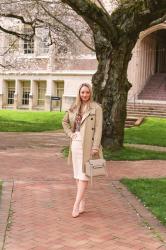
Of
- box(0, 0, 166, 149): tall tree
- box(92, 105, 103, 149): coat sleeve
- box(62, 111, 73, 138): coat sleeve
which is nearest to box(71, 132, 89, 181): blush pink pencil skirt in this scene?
box(62, 111, 73, 138): coat sleeve

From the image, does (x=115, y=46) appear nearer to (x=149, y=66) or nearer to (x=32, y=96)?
(x=149, y=66)

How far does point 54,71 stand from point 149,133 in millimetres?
15153

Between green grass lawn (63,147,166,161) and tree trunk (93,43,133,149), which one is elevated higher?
tree trunk (93,43,133,149)

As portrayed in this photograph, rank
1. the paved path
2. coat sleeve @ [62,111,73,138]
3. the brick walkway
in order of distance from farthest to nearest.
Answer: the paved path
coat sleeve @ [62,111,73,138]
the brick walkway

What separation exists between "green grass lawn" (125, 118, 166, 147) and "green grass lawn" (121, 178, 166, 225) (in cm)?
711

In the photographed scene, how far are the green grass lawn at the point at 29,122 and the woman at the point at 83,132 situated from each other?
13135mm

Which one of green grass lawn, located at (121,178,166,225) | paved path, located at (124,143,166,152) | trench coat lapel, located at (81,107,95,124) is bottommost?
paved path, located at (124,143,166,152)

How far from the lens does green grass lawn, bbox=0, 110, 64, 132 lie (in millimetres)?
20522

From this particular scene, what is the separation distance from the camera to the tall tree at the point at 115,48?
12195mm

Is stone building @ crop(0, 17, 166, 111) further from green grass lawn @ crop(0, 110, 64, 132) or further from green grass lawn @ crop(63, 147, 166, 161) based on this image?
green grass lawn @ crop(63, 147, 166, 161)

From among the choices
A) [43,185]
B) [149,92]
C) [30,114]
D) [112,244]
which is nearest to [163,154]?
[43,185]

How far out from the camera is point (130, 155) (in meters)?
13.2

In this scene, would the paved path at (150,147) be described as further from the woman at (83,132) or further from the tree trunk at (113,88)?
the woman at (83,132)

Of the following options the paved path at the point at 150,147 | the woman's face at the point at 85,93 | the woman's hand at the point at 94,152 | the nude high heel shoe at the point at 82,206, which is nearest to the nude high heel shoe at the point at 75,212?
the nude high heel shoe at the point at 82,206
